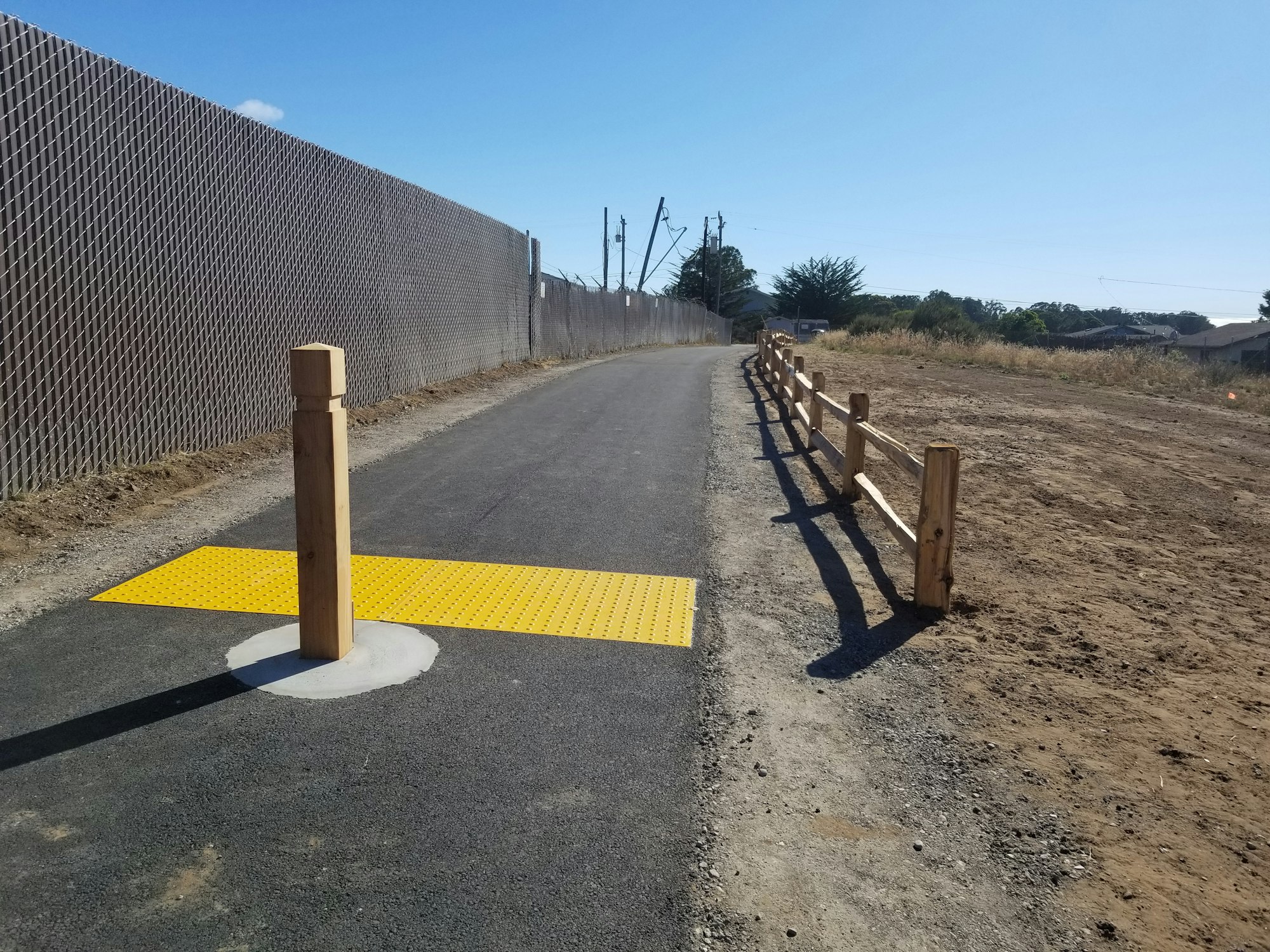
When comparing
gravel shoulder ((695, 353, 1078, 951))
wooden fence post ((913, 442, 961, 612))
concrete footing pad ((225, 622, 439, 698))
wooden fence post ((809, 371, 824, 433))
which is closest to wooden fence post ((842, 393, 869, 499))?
wooden fence post ((809, 371, 824, 433))

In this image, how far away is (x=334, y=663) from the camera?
14.0 feet

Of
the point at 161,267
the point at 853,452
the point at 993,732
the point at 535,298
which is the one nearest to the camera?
the point at 993,732

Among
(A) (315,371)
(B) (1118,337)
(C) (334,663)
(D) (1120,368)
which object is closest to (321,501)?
(A) (315,371)


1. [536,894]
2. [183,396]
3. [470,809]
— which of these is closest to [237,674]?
[470,809]

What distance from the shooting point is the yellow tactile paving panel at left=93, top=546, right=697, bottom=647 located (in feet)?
16.3

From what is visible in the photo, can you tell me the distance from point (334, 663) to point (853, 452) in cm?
536

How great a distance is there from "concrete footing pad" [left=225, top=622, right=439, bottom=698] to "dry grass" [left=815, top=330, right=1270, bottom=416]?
21117mm

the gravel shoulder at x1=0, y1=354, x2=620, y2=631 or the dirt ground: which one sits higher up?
the gravel shoulder at x1=0, y1=354, x2=620, y2=631

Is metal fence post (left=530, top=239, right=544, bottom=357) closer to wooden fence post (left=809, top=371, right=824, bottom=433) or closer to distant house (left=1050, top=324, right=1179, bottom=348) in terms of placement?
wooden fence post (left=809, top=371, right=824, bottom=433)

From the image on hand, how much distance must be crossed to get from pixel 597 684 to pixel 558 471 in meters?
4.97

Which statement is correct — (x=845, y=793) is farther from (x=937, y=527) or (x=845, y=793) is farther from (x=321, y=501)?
(x=321, y=501)

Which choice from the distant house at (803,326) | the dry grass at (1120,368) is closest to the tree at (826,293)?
the distant house at (803,326)

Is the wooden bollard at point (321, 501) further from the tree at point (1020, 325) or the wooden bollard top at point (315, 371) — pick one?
the tree at point (1020, 325)

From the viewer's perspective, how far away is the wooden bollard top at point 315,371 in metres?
4.10
